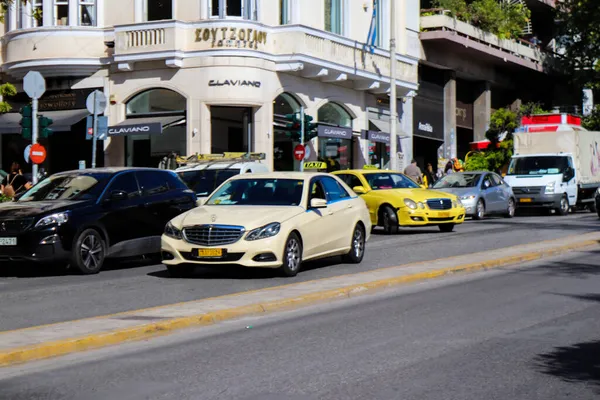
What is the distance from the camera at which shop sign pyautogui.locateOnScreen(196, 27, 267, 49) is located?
33.8 m

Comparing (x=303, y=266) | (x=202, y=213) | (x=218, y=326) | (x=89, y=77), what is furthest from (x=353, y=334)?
(x=89, y=77)

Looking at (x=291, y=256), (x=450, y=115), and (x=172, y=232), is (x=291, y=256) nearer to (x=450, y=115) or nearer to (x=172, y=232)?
(x=172, y=232)

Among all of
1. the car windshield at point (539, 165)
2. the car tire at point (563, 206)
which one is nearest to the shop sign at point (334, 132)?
the car windshield at point (539, 165)

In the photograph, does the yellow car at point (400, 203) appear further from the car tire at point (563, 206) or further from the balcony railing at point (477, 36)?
the balcony railing at point (477, 36)

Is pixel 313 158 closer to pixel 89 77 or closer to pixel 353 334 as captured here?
pixel 89 77

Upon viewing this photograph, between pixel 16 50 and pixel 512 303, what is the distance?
27345 mm

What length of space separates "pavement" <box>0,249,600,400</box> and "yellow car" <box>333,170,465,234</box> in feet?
40.5

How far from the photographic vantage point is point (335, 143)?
40656 mm

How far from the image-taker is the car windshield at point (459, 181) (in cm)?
3169

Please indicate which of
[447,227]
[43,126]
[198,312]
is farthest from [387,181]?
[198,312]

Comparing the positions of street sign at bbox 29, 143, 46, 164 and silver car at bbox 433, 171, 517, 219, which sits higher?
street sign at bbox 29, 143, 46, 164

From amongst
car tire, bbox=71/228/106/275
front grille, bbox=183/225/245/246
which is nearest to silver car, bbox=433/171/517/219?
car tire, bbox=71/228/106/275

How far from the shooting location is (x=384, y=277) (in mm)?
13977

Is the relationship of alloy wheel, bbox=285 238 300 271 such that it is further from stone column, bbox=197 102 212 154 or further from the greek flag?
the greek flag
